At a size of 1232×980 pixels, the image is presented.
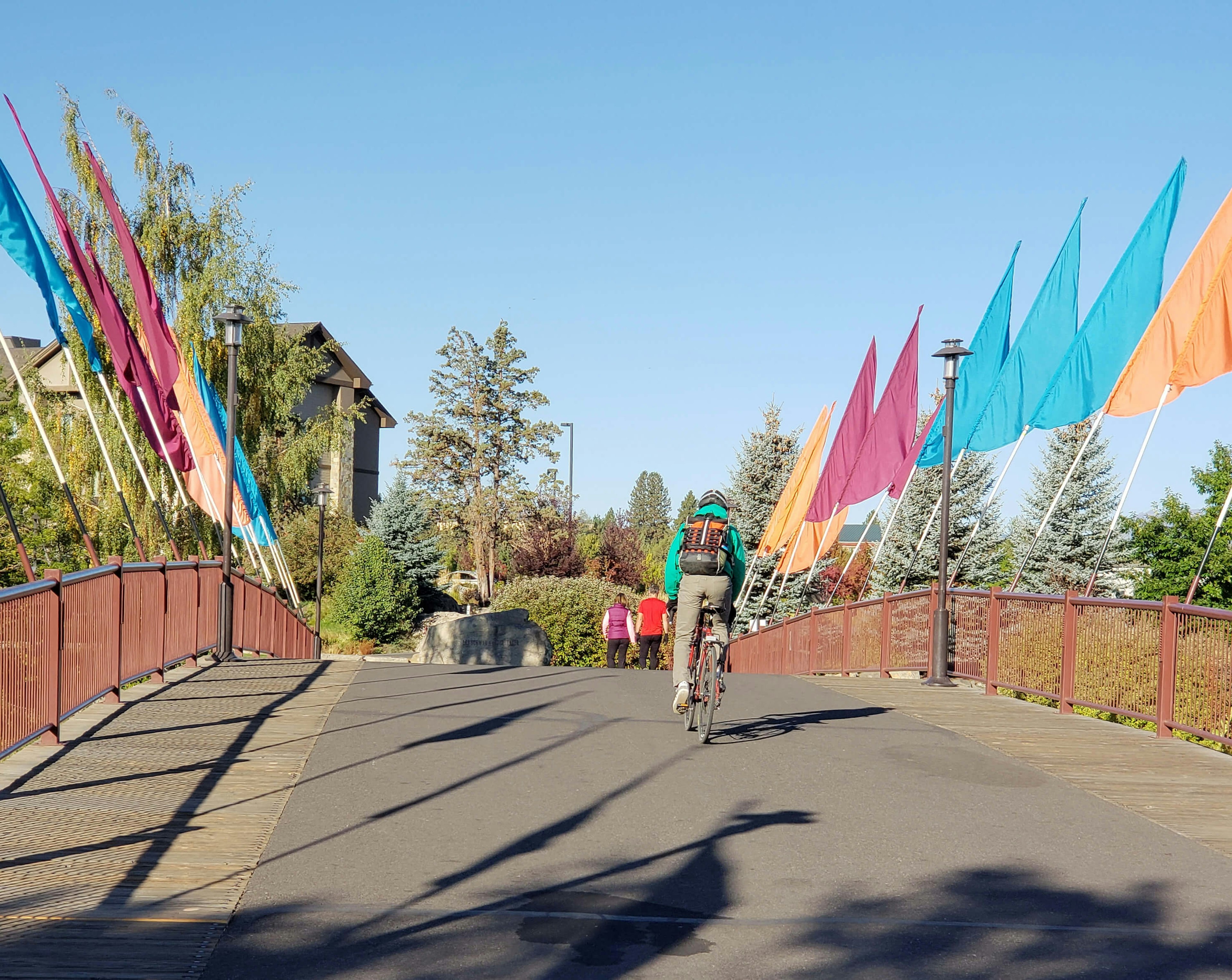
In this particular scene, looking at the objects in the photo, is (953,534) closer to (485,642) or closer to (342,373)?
(485,642)

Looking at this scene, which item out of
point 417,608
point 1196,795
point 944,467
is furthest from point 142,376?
point 417,608

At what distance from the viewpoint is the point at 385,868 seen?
571 centimetres

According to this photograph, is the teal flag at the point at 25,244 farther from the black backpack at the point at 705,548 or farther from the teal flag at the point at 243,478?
the black backpack at the point at 705,548

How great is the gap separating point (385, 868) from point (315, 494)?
32808mm

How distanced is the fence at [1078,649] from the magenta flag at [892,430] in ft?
15.8

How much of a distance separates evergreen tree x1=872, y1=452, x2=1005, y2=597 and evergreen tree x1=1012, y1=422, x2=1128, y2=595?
2040 millimetres

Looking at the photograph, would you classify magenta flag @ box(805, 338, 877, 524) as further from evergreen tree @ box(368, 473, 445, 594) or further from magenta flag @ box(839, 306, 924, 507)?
evergreen tree @ box(368, 473, 445, 594)

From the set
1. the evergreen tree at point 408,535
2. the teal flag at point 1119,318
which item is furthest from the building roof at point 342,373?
the teal flag at point 1119,318

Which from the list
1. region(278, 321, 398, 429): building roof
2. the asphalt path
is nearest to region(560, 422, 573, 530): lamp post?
region(278, 321, 398, 429): building roof

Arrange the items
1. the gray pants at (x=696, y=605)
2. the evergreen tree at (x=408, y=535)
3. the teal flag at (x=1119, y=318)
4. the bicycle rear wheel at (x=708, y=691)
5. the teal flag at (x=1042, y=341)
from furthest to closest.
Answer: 1. the evergreen tree at (x=408, y=535)
2. the teal flag at (x=1042, y=341)
3. the teal flag at (x=1119, y=318)
4. the gray pants at (x=696, y=605)
5. the bicycle rear wheel at (x=708, y=691)

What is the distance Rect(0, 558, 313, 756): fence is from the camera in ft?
24.6

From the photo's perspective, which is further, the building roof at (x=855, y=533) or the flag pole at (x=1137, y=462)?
the building roof at (x=855, y=533)

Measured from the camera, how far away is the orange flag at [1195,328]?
48.7 feet

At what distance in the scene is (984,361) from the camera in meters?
22.7
